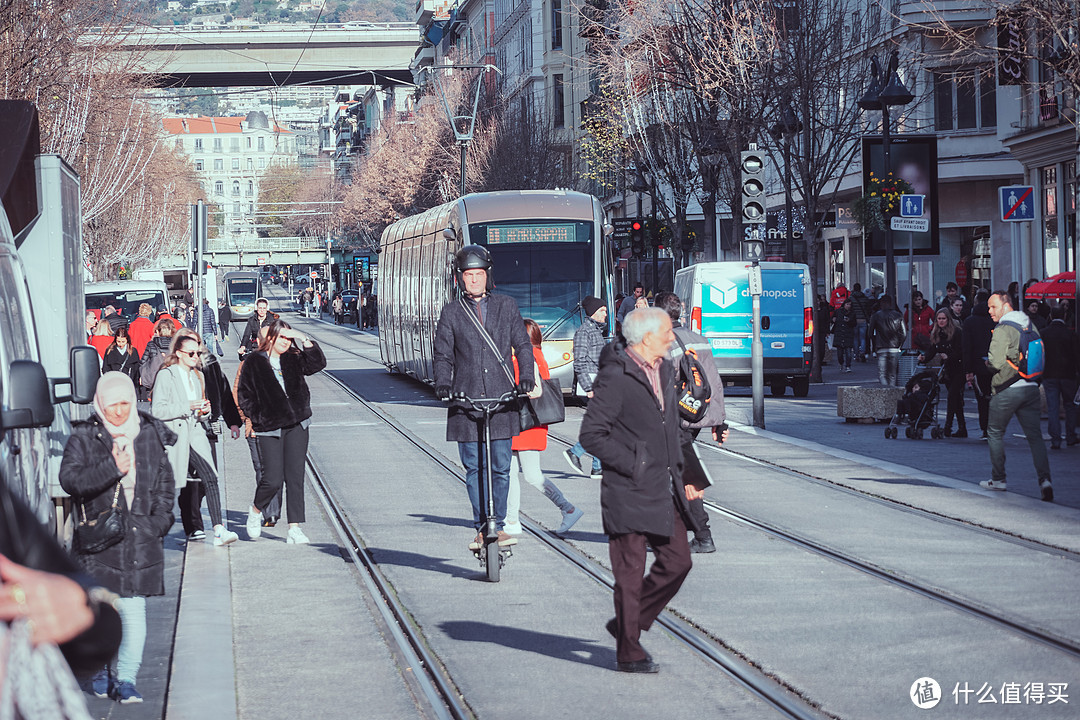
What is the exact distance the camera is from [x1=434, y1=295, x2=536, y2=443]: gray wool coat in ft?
32.0

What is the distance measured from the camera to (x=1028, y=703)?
6.50 metres

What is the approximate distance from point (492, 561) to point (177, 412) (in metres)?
2.90

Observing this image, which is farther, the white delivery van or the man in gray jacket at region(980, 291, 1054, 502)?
the white delivery van

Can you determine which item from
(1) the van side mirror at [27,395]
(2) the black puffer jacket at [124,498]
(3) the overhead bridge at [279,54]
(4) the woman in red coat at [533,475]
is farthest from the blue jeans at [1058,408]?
(3) the overhead bridge at [279,54]

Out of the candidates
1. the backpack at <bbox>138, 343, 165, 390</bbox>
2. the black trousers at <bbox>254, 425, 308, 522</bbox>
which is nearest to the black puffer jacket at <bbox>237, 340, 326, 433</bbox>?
the black trousers at <bbox>254, 425, 308, 522</bbox>

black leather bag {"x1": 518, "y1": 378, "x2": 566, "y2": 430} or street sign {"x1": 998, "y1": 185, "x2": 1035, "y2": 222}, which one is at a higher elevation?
street sign {"x1": 998, "y1": 185, "x2": 1035, "y2": 222}

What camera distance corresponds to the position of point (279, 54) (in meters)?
68.8

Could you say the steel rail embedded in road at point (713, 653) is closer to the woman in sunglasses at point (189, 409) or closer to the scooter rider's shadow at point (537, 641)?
the scooter rider's shadow at point (537, 641)

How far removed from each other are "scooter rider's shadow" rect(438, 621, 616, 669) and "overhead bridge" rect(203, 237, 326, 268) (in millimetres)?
144268

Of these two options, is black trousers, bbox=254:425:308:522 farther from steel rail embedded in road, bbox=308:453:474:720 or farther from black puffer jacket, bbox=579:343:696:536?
black puffer jacket, bbox=579:343:696:536

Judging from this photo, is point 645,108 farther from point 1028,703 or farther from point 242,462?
point 1028,703

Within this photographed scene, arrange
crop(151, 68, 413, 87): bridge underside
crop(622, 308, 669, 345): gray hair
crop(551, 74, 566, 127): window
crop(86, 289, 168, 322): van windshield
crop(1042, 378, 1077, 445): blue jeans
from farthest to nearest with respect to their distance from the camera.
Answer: crop(551, 74, 566, 127): window → crop(151, 68, 413, 87): bridge underside → crop(86, 289, 168, 322): van windshield → crop(1042, 378, 1077, 445): blue jeans → crop(622, 308, 669, 345): gray hair

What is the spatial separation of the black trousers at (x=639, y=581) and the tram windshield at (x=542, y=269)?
1756cm

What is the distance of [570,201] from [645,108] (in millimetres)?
15307
